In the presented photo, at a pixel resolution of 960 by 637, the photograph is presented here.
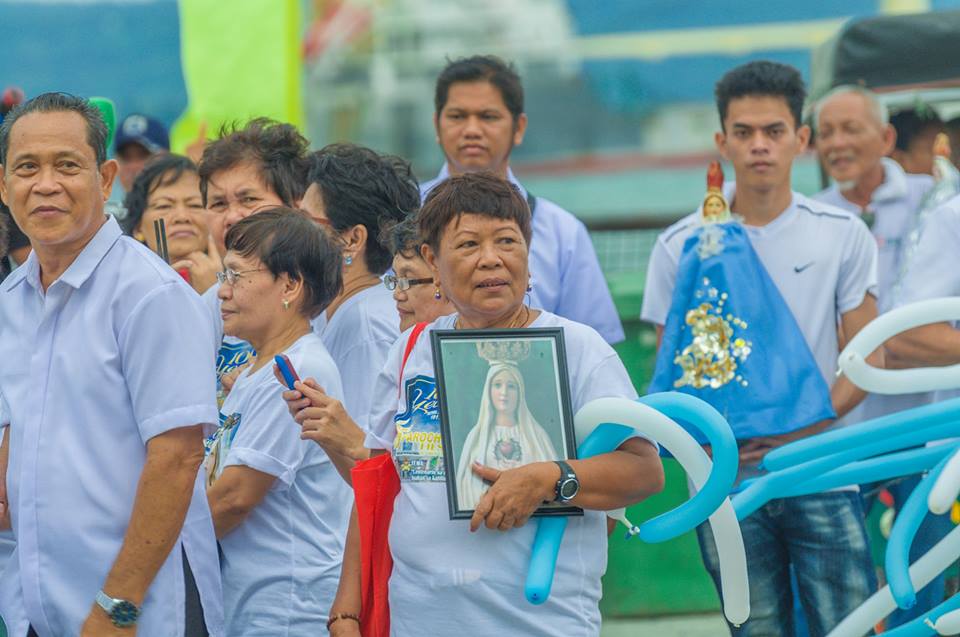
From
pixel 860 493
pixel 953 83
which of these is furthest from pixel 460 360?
pixel 953 83

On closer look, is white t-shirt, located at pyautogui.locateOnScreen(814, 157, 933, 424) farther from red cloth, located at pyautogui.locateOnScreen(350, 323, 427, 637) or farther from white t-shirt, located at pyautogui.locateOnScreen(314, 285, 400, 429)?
red cloth, located at pyautogui.locateOnScreen(350, 323, 427, 637)

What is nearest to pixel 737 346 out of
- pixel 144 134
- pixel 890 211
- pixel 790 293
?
pixel 790 293

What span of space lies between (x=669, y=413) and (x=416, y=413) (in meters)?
0.55

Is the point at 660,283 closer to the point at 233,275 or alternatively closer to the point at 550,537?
the point at 233,275

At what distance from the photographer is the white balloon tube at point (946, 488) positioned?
3812 millimetres

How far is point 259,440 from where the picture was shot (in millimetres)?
4195

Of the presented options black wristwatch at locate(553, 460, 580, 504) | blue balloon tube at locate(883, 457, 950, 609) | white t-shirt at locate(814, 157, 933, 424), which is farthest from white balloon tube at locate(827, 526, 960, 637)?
white t-shirt at locate(814, 157, 933, 424)

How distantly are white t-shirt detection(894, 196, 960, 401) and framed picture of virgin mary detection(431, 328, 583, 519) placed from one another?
5.47ft

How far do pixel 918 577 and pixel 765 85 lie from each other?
197 cm

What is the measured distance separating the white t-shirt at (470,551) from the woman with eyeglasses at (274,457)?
1.76 ft

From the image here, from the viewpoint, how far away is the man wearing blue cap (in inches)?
282

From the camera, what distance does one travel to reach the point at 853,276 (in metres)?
5.30

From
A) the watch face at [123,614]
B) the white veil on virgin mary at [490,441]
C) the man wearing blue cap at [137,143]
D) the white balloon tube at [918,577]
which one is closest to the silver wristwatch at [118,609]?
the watch face at [123,614]

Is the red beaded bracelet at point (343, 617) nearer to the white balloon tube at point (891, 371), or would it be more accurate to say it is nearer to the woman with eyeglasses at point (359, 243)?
the woman with eyeglasses at point (359, 243)
